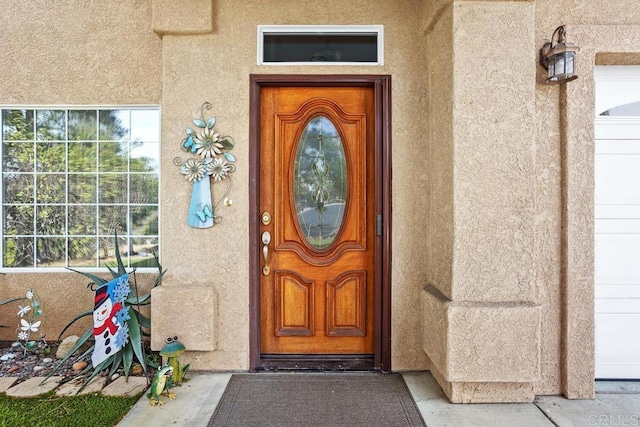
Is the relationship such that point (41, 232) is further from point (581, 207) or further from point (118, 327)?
point (581, 207)

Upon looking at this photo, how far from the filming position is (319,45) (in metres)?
3.28

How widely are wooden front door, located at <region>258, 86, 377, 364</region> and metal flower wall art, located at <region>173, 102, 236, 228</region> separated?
334 millimetres

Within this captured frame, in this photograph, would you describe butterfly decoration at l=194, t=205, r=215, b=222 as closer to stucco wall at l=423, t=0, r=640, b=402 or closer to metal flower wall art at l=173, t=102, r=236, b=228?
metal flower wall art at l=173, t=102, r=236, b=228

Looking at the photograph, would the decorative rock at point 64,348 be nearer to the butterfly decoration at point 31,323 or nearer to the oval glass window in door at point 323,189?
the butterfly decoration at point 31,323

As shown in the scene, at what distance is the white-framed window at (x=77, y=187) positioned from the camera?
151 inches

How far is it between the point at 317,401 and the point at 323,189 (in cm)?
178

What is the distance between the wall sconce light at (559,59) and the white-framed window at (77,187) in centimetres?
365

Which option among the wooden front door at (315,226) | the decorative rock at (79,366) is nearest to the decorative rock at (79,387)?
the decorative rock at (79,366)

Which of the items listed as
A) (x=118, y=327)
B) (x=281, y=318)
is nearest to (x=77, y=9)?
(x=118, y=327)

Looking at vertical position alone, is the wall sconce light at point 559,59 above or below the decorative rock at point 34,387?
above

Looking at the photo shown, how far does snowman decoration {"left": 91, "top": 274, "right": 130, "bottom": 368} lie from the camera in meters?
2.78

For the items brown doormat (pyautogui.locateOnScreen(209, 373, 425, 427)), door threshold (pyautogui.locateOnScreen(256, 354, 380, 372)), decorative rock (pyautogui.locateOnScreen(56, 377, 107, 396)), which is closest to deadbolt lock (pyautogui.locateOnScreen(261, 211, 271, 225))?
door threshold (pyautogui.locateOnScreen(256, 354, 380, 372))

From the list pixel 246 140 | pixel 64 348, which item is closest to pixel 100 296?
pixel 64 348

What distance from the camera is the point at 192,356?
319 cm
